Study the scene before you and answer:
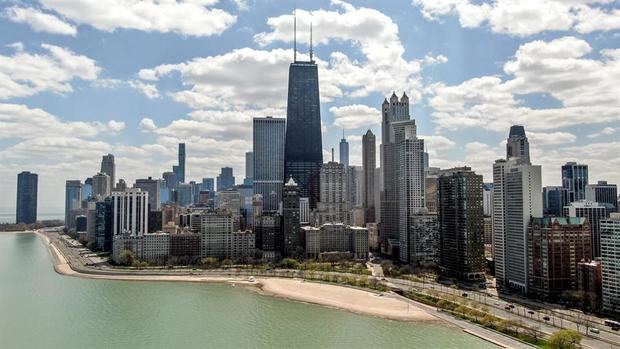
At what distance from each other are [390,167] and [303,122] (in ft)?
72.9

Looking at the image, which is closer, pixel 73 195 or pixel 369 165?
pixel 369 165

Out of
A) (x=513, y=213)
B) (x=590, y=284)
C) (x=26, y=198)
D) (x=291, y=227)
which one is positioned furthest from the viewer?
(x=26, y=198)

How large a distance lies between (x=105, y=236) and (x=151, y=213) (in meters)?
15.3

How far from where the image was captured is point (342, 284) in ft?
162

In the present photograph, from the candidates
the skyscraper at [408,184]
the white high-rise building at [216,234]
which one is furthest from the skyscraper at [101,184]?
the skyscraper at [408,184]

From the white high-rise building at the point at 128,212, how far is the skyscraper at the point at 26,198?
3631 inches

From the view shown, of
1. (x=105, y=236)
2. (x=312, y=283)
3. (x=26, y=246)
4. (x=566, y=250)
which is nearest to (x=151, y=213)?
(x=105, y=236)

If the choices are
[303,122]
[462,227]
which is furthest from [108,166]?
[462,227]

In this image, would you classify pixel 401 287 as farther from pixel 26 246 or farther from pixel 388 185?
pixel 26 246

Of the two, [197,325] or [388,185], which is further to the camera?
[388,185]

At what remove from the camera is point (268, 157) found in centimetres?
13062

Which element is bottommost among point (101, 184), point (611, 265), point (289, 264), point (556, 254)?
point (289, 264)

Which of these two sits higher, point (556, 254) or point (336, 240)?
point (556, 254)

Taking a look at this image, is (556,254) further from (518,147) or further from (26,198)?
(26,198)
